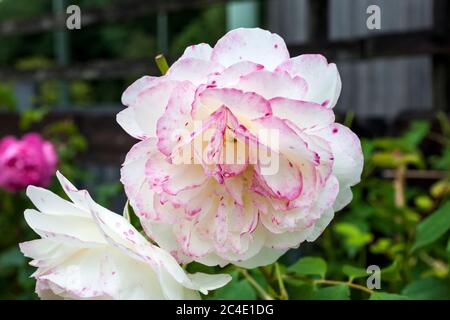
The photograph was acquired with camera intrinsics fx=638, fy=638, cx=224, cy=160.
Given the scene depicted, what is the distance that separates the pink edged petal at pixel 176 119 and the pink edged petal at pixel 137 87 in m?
0.01

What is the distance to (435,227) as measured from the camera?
18.5 inches

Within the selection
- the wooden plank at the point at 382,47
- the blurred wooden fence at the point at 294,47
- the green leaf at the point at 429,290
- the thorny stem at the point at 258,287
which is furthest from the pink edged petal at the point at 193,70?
the wooden plank at the point at 382,47

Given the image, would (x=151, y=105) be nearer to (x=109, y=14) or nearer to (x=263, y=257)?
(x=263, y=257)

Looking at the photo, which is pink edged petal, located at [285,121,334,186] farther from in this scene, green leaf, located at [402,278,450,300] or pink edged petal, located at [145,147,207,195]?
green leaf, located at [402,278,450,300]

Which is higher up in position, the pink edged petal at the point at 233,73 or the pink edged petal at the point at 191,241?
the pink edged petal at the point at 233,73

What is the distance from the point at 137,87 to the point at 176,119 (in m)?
0.03

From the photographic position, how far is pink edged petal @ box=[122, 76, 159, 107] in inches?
10.6

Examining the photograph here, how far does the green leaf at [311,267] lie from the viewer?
0.43 m

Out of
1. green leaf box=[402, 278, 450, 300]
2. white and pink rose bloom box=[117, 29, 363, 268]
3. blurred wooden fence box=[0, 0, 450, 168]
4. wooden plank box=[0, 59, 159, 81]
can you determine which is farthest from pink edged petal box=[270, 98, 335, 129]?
wooden plank box=[0, 59, 159, 81]

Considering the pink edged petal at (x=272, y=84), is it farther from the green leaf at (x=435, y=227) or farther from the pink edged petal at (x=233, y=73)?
the green leaf at (x=435, y=227)

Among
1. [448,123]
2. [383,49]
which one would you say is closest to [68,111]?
[383,49]

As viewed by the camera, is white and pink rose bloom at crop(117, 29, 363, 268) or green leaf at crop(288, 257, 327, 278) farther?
green leaf at crop(288, 257, 327, 278)

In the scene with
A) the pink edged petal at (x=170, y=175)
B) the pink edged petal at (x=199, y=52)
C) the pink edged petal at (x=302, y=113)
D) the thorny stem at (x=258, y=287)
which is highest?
the pink edged petal at (x=199, y=52)

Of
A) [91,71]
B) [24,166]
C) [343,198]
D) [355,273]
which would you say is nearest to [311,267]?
[355,273]
